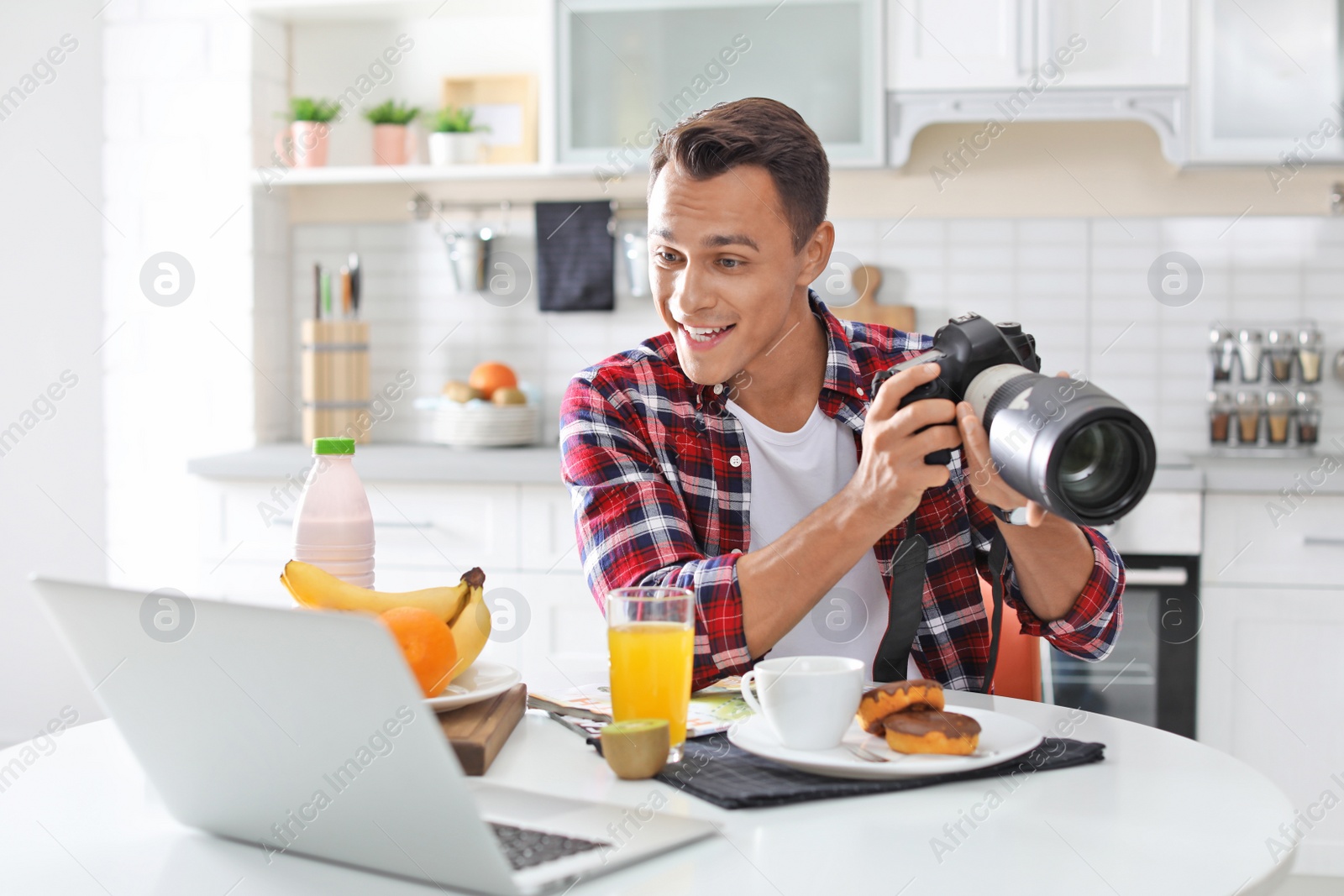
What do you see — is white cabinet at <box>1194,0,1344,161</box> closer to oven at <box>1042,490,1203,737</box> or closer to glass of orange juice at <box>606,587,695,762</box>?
oven at <box>1042,490,1203,737</box>

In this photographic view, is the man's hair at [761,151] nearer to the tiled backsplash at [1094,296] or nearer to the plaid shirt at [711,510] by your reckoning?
the plaid shirt at [711,510]

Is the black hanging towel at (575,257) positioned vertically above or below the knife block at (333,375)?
above

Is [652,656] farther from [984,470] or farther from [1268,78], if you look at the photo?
[1268,78]

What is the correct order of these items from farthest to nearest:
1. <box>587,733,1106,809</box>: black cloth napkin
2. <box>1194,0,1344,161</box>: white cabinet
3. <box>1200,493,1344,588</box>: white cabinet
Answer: <box>1194,0,1344,161</box>: white cabinet, <box>1200,493,1344,588</box>: white cabinet, <box>587,733,1106,809</box>: black cloth napkin

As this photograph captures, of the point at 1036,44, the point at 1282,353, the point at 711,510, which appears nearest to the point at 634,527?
the point at 711,510

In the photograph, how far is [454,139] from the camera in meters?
2.82

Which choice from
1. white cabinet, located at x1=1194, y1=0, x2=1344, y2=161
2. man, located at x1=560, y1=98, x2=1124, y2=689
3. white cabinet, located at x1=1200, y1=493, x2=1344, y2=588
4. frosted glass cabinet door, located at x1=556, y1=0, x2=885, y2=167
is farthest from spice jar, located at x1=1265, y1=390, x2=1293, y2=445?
man, located at x1=560, y1=98, x2=1124, y2=689

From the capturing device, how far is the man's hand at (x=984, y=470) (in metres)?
1.01

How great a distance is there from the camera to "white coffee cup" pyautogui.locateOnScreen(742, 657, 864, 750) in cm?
87

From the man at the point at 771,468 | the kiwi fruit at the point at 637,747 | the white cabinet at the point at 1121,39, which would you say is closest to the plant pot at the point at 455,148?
the white cabinet at the point at 1121,39

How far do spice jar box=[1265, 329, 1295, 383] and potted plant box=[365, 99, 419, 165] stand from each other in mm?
1992

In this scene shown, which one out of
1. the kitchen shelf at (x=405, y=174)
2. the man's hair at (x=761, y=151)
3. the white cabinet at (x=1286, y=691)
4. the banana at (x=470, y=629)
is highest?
the kitchen shelf at (x=405, y=174)

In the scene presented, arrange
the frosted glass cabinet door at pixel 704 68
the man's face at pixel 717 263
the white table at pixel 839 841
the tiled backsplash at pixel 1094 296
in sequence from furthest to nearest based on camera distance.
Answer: the tiled backsplash at pixel 1094 296 < the frosted glass cabinet door at pixel 704 68 < the man's face at pixel 717 263 < the white table at pixel 839 841

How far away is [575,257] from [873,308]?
715 millimetres
